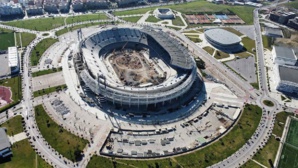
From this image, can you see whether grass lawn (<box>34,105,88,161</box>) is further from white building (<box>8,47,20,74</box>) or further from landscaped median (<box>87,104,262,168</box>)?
white building (<box>8,47,20,74</box>)

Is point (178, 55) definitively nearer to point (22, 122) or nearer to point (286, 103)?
point (286, 103)

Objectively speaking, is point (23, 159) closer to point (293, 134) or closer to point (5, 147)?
point (5, 147)

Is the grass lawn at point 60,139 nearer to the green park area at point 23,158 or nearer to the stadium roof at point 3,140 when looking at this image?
the green park area at point 23,158

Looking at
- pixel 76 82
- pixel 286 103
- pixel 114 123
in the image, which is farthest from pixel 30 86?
pixel 286 103

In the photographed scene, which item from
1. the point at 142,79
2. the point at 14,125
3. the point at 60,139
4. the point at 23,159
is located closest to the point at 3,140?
the point at 23,159

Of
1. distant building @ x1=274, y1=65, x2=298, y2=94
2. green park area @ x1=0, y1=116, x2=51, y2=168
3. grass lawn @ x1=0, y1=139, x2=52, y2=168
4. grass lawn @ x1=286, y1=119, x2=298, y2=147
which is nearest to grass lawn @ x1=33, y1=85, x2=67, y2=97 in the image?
green park area @ x1=0, y1=116, x2=51, y2=168
